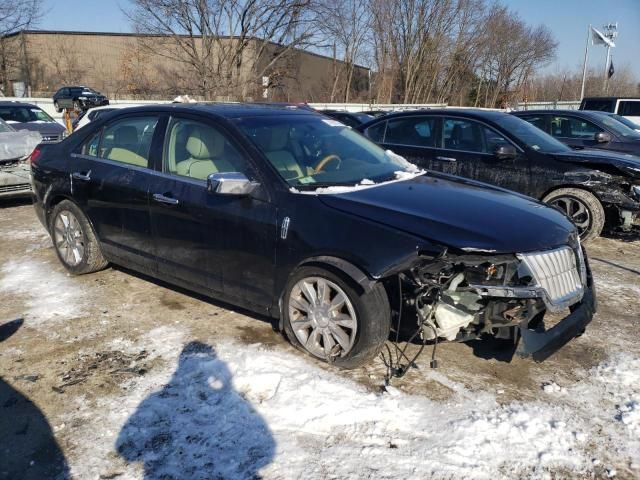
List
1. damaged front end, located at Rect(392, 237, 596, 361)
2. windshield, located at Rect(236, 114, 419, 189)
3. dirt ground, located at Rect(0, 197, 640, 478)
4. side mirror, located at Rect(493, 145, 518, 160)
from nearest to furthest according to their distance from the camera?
1. dirt ground, located at Rect(0, 197, 640, 478)
2. damaged front end, located at Rect(392, 237, 596, 361)
3. windshield, located at Rect(236, 114, 419, 189)
4. side mirror, located at Rect(493, 145, 518, 160)

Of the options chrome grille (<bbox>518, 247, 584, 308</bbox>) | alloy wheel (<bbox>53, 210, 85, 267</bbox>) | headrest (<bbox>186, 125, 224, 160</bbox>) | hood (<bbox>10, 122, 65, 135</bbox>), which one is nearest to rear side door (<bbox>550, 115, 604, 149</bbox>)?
chrome grille (<bbox>518, 247, 584, 308</bbox>)

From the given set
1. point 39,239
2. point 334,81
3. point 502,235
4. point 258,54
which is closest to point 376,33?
point 334,81

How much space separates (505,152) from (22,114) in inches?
493

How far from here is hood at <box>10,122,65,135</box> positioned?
13.1 metres

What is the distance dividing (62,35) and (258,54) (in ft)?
61.8

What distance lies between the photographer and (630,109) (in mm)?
17547

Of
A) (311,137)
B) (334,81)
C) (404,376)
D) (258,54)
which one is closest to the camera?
(404,376)

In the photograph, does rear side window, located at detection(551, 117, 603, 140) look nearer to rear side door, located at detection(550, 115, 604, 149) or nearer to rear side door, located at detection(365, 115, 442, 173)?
rear side door, located at detection(550, 115, 604, 149)

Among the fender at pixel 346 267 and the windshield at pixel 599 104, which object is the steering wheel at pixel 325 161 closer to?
the fender at pixel 346 267

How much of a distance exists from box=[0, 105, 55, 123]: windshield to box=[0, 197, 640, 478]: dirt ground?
10.0m

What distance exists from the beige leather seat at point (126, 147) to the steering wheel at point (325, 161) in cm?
150

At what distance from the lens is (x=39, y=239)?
22.1 feet

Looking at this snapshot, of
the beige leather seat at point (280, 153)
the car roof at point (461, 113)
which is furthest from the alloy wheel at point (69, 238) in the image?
the car roof at point (461, 113)

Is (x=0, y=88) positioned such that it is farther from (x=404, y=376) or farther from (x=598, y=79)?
(x=598, y=79)
